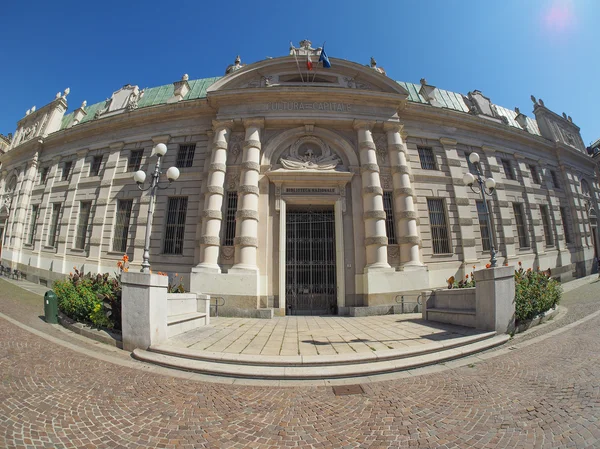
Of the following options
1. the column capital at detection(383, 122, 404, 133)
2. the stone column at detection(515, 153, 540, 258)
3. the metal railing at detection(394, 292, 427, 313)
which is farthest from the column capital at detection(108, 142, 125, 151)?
the stone column at detection(515, 153, 540, 258)

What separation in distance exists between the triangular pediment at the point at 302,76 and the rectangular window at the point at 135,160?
7.17 meters

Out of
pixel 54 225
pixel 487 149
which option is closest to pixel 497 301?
pixel 487 149

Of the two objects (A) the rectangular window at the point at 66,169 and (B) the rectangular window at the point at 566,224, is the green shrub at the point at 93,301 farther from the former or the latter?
(B) the rectangular window at the point at 566,224

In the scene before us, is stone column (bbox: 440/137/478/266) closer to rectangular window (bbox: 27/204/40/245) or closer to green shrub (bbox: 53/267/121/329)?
green shrub (bbox: 53/267/121/329)

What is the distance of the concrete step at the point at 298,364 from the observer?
4.84m

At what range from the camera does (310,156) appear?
13656 mm

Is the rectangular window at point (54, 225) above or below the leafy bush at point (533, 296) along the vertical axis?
above

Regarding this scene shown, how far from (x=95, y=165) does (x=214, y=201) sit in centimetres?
1199

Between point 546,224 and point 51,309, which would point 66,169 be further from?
point 546,224

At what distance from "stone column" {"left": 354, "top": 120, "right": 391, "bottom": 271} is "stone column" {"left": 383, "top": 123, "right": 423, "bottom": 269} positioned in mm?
1132

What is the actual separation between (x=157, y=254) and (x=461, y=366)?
14.3m

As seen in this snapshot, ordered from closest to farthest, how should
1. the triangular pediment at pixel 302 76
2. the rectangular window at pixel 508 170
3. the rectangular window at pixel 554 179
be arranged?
the triangular pediment at pixel 302 76 → the rectangular window at pixel 508 170 → the rectangular window at pixel 554 179

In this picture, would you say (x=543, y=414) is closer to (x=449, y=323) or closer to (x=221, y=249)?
(x=449, y=323)

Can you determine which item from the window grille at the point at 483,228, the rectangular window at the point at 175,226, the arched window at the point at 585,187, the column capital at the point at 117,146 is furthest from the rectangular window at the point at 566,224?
the column capital at the point at 117,146
